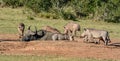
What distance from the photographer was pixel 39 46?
16359 mm

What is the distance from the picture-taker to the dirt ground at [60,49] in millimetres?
15188

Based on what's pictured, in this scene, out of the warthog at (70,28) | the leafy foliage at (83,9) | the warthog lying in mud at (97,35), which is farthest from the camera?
the leafy foliage at (83,9)

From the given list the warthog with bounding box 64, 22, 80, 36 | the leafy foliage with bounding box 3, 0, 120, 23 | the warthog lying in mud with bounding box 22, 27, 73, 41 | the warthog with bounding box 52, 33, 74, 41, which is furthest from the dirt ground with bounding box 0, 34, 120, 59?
→ the leafy foliage with bounding box 3, 0, 120, 23

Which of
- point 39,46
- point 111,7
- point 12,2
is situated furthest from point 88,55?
point 12,2

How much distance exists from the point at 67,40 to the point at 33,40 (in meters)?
1.45

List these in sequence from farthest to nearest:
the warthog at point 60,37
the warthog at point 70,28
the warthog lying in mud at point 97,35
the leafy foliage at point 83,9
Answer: the leafy foliage at point 83,9, the warthog at point 70,28, the warthog at point 60,37, the warthog lying in mud at point 97,35

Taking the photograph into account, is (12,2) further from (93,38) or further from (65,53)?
(65,53)

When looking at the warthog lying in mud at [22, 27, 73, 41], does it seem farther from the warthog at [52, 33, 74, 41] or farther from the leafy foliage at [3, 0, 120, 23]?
the leafy foliage at [3, 0, 120, 23]

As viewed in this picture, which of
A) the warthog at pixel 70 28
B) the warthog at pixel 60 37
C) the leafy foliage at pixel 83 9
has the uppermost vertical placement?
the warthog at pixel 60 37

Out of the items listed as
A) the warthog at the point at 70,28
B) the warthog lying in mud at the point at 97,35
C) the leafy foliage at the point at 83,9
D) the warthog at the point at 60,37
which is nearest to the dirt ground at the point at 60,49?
the warthog lying in mud at the point at 97,35

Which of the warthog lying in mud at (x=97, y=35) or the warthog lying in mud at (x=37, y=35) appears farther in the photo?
the warthog lying in mud at (x=37, y=35)

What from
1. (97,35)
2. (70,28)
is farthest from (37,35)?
(70,28)

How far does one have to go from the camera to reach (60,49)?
1606cm

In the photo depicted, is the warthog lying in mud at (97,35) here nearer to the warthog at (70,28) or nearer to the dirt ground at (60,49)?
the dirt ground at (60,49)
